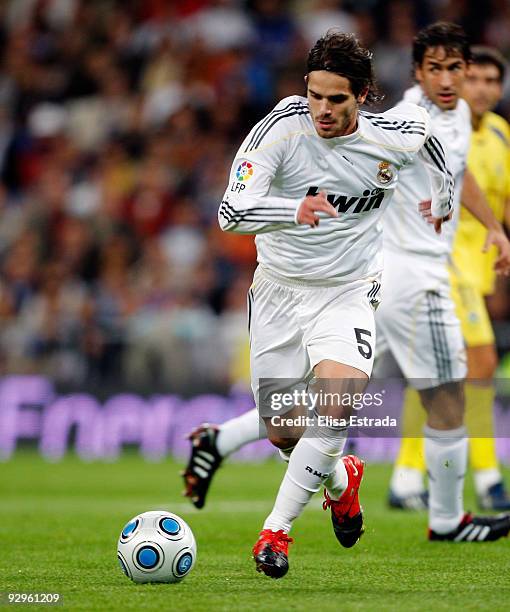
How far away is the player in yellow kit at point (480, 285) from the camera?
798 cm

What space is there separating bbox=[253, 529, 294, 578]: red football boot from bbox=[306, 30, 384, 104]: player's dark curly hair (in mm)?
1831

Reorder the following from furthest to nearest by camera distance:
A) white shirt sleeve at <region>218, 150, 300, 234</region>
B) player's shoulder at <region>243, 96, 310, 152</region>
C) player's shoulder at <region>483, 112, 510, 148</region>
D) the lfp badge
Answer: player's shoulder at <region>483, 112, 510, 148</region> < player's shoulder at <region>243, 96, 310, 152</region> < the lfp badge < white shirt sleeve at <region>218, 150, 300, 234</region>

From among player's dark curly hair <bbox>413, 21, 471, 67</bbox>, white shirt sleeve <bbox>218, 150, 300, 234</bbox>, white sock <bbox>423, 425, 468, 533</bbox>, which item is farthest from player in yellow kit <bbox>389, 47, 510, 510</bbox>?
white shirt sleeve <bbox>218, 150, 300, 234</bbox>

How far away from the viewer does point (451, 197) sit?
6.16m

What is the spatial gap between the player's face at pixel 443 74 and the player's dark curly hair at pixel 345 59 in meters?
1.43

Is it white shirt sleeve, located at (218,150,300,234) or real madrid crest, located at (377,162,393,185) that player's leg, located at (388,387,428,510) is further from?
white shirt sleeve, located at (218,150,300,234)

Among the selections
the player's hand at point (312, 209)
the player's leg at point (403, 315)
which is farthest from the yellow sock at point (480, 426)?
the player's hand at point (312, 209)

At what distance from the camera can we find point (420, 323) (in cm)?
693

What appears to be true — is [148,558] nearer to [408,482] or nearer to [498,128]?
[408,482]

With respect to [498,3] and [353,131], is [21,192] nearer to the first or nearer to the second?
[498,3]

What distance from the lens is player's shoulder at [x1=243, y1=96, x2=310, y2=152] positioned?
544 centimetres

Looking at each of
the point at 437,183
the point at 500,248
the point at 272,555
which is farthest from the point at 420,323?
the point at 272,555

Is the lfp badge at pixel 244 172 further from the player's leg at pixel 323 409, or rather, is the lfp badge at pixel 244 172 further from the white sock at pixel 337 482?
the white sock at pixel 337 482

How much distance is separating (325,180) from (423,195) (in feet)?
5.68
